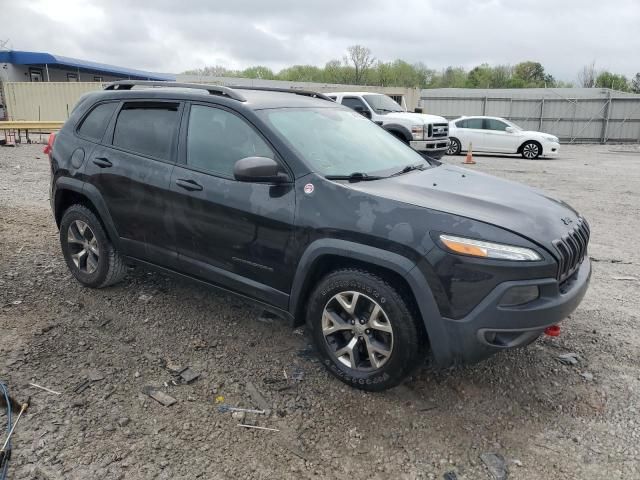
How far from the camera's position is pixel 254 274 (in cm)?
342

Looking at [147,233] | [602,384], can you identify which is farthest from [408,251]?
[147,233]

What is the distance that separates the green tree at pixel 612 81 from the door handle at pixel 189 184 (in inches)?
2799

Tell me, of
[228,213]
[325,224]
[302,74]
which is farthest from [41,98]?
[302,74]

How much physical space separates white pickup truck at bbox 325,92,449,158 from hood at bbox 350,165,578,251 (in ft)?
28.5

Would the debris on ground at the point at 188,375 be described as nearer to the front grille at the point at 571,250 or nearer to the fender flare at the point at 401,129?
the front grille at the point at 571,250

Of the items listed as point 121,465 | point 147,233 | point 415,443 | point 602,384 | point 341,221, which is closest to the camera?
point 121,465

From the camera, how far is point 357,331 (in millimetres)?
3070

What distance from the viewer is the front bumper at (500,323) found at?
265 cm

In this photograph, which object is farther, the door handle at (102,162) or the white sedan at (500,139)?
the white sedan at (500,139)

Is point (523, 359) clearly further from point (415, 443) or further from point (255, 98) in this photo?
point (255, 98)

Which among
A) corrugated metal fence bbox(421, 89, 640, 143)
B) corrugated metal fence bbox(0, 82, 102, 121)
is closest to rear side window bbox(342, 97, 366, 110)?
corrugated metal fence bbox(0, 82, 102, 121)

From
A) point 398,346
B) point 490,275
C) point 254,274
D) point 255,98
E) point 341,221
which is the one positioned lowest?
point 398,346

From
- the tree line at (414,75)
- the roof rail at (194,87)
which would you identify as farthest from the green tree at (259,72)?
the roof rail at (194,87)

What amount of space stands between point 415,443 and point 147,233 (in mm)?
2515
